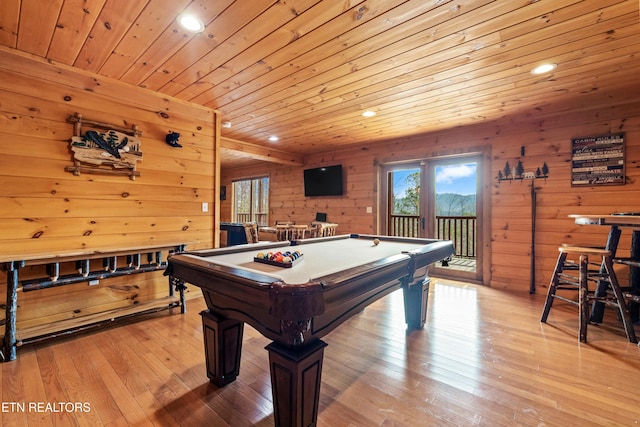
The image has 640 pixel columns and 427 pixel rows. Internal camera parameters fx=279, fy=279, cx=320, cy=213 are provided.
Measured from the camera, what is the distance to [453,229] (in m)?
5.11

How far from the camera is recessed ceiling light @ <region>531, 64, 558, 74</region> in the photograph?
2.38m

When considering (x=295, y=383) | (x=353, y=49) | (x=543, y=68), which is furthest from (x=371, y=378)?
(x=543, y=68)

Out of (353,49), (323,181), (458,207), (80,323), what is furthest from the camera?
(323,181)

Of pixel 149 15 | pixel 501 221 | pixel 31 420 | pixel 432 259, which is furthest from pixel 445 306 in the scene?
pixel 149 15

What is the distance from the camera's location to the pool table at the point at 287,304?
1.11m

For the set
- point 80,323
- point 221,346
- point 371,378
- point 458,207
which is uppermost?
point 458,207

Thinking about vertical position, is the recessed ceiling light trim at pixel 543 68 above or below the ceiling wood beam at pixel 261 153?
above

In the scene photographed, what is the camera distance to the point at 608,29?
189cm

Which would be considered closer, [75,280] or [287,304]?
[287,304]

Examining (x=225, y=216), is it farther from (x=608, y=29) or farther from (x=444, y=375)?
(x=608, y=29)

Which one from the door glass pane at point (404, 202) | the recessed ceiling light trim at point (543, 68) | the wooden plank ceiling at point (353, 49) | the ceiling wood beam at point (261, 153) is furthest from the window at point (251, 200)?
the recessed ceiling light trim at point (543, 68)

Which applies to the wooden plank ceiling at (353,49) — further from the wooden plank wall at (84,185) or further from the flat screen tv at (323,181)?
the flat screen tv at (323,181)

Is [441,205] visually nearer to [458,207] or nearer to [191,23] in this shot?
[458,207]

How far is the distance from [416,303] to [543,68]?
7.70 ft
